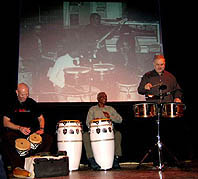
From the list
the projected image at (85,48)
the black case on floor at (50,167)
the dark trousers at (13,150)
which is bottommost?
the black case on floor at (50,167)

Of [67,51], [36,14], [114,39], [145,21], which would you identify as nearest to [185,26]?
[145,21]

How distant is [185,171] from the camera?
169 inches

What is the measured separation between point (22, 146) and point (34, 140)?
0.65 ft

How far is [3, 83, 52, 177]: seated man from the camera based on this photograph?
453 cm

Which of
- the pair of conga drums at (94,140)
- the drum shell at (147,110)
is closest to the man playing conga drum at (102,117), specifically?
the pair of conga drums at (94,140)

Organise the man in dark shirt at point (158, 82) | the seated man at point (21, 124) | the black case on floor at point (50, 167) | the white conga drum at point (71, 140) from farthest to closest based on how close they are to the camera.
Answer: the white conga drum at point (71, 140)
the man in dark shirt at point (158, 82)
the seated man at point (21, 124)
the black case on floor at point (50, 167)

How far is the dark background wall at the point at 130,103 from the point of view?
236 inches

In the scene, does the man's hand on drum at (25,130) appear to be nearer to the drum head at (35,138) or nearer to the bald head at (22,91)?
the drum head at (35,138)

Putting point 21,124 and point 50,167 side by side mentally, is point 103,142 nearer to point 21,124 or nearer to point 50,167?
point 50,167

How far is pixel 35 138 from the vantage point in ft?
15.3

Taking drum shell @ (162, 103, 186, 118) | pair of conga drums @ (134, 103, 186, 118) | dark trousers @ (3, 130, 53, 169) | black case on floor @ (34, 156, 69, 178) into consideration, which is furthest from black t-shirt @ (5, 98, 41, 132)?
drum shell @ (162, 103, 186, 118)

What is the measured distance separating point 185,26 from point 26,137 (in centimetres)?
367

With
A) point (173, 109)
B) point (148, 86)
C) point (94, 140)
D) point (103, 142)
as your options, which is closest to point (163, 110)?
point (173, 109)

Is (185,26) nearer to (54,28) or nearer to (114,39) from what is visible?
(114,39)
